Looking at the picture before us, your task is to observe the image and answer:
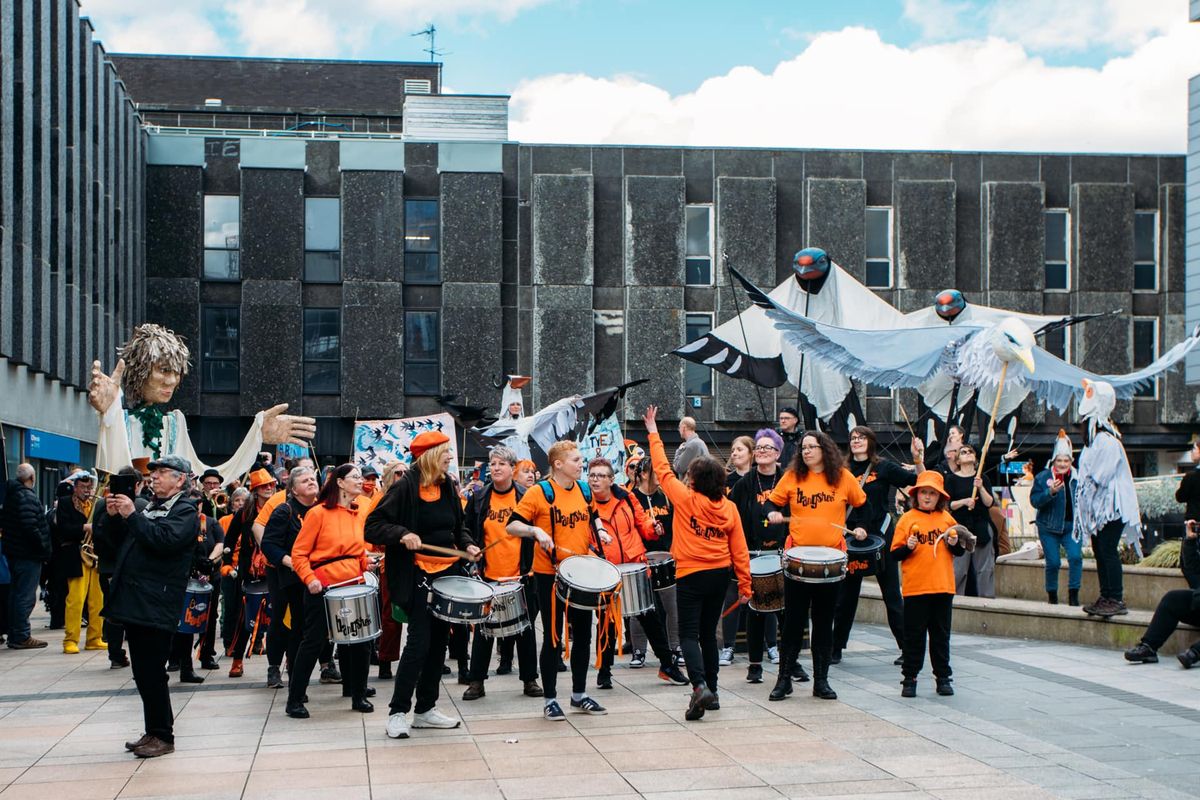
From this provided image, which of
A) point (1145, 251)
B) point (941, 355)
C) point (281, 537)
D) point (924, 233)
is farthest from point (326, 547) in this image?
point (1145, 251)

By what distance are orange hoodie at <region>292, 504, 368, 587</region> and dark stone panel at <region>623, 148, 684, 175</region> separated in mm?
27282

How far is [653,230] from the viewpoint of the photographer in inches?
1447

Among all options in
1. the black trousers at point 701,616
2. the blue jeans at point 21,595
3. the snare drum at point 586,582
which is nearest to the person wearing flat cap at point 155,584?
the snare drum at point 586,582

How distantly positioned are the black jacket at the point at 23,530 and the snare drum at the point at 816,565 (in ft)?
29.3

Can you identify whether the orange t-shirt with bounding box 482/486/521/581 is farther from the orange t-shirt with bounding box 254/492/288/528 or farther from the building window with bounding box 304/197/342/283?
the building window with bounding box 304/197/342/283

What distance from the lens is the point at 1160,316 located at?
37.9m

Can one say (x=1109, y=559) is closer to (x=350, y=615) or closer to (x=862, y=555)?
(x=862, y=555)

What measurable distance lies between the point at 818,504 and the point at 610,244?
2671 centimetres

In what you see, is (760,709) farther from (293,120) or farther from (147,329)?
(293,120)

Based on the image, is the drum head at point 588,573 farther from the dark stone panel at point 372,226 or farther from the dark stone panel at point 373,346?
the dark stone panel at point 372,226

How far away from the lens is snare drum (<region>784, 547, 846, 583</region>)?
1020 cm

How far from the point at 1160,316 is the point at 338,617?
33.1m

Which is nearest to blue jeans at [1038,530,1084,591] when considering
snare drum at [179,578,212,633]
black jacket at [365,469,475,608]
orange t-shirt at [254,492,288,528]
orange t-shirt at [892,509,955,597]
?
orange t-shirt at [892,509,955,597]

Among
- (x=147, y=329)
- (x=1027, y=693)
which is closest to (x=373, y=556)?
(x=1027, y=693)
